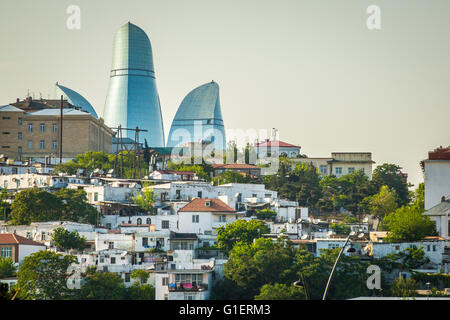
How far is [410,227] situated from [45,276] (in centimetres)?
1681

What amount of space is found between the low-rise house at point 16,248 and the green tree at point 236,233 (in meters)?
8.05

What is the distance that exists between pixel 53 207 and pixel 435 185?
2002cm

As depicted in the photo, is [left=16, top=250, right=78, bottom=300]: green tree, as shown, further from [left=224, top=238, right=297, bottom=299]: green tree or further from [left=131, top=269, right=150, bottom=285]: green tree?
[left=224, top=238, right=297, bottom=299]: green tree

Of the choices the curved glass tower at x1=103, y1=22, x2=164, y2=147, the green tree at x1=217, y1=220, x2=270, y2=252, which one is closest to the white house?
the green tree at x1=217, y1=220, x2=270, y2=252

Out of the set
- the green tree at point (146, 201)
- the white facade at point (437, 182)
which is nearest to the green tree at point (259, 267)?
the green tree at point (146, 201)

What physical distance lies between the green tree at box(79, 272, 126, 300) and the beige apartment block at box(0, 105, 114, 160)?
36048mm

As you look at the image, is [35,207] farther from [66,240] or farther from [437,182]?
[437,182]

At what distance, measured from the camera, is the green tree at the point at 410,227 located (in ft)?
136

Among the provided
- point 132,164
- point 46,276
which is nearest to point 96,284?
point 46,276

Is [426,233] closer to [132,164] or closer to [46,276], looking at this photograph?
[46,276]

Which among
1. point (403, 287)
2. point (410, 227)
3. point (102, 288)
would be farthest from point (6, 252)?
point (410, 227)

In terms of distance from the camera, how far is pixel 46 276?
34.8m

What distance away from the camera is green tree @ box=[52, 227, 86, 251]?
134 feet

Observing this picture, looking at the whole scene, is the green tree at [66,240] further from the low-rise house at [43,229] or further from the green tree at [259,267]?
the green tree at [259,267]
